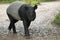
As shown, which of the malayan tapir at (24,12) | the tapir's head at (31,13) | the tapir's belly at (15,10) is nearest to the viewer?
the tapir's head at (31,13)

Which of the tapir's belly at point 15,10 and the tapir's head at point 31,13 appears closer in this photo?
the tapir's head at point 31,13

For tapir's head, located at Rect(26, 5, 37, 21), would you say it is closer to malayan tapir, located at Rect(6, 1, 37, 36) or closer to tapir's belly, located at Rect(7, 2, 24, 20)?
malayan tapir, located at Rect(6, 1, 37, 36)

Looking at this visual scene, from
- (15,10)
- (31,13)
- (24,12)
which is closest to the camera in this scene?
(31,13)

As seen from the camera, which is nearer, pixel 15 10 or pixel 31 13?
pixel 31 13

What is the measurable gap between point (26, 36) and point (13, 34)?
643 millimetres

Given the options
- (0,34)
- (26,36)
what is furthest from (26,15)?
(0,34)

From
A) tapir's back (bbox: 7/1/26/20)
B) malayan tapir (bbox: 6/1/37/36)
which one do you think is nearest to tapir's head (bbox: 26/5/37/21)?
malayan tapir (bbox: 6/1/37/36)

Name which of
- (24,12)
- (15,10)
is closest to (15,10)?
(15,10)

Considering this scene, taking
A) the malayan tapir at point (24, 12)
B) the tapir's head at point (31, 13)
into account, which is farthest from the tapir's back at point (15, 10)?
the tapir's head at point (31, 13)

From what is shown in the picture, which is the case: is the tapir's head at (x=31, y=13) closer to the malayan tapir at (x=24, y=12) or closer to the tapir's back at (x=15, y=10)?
the malayan tapir at (x=24, y=12)

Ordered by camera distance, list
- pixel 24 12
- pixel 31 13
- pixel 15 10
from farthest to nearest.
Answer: pixel 15 10
pixel 24 12
pixel 31 13

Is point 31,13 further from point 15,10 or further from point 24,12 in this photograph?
point 15,10

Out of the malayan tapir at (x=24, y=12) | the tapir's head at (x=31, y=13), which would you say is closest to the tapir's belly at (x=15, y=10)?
the malayan tapir at (x=24, y=12)

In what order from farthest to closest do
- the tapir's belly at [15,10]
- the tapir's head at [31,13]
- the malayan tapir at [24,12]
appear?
the tapir's belly at [15,10] < the malayan tapir at [24,12] < the tapir's head at [31,13]
